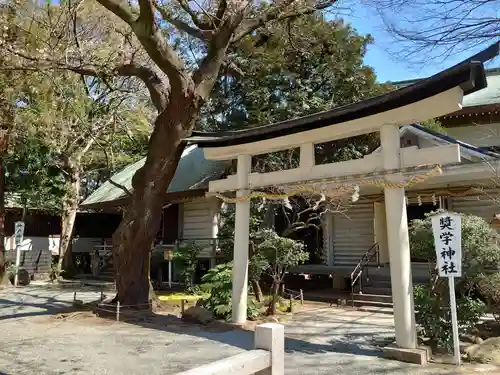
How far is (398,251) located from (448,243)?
773 millimetres

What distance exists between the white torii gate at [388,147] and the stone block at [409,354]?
0.14 m

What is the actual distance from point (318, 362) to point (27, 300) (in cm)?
1115

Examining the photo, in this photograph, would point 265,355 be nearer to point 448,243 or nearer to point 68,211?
point 448,243

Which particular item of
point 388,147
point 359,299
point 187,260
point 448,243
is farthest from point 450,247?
point 187,260

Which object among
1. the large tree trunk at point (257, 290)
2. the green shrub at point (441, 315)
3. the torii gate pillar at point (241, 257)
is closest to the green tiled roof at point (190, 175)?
the large tree trunk at point (257, 290)

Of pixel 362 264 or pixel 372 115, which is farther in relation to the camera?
pixel 362 264

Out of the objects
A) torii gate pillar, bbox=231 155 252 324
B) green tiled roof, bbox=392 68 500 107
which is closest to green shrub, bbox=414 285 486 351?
torii gate pillar, bbox=231 155 252 324

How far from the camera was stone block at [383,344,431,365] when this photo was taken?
6.88 m

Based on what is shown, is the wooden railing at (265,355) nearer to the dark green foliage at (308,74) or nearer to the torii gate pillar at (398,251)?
the torii gate pillar at (398,251)

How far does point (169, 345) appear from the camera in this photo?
8.06m

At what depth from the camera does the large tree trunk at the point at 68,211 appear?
901 inches

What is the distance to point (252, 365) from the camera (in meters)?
3.32

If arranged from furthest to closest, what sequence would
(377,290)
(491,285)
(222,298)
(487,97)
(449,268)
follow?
1. (487,97)
2. (377,290)
3. (222,298)
4. (491,285)
5. (449,268)

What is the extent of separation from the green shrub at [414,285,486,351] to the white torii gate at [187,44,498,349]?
550 mm
